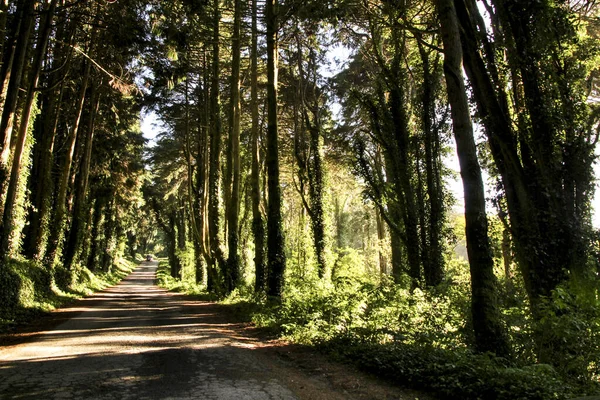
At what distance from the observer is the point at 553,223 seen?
9.34 metres

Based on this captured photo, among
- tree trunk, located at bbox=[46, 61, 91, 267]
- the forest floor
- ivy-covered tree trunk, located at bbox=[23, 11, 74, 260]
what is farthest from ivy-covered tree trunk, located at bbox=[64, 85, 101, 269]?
the forest floor

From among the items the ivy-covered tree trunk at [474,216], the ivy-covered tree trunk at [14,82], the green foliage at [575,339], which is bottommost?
the green foliage at [575,339]

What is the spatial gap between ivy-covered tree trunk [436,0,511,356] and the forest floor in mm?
2109

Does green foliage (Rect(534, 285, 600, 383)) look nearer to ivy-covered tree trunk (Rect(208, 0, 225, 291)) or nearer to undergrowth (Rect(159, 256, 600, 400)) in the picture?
undergrowth (Rect(159, 256, 600, 400))

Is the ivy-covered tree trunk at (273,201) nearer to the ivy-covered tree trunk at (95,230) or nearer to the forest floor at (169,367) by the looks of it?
the forest floor at (169,367)

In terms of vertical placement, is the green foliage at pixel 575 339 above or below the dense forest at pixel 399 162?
below

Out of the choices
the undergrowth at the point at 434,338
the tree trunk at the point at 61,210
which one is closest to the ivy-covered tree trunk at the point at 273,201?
the undergrowth at the point at 434,338

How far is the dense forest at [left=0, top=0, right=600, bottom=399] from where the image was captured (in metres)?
6.74

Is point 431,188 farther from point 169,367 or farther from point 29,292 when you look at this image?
point 29,292

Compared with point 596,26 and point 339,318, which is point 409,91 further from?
point 339,318

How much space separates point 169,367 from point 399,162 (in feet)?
38.9

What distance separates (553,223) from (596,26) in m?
9.24

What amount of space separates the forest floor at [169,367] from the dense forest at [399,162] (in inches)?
29.4

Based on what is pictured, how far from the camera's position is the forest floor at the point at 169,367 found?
520 centimetres
